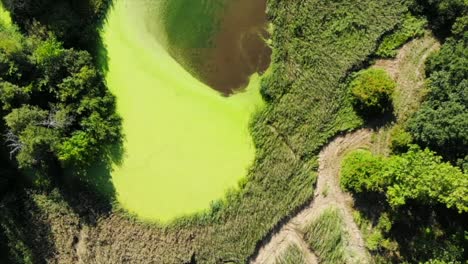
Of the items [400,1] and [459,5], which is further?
[400,1]

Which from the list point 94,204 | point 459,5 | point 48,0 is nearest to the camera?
point 459,5

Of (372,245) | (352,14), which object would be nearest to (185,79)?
(352,14)

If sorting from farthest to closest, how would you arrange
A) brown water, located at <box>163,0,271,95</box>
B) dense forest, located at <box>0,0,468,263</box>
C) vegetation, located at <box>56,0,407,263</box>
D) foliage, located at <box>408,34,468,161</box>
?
brown water, located at <box>163,0,271,95</box>, vegetation, located at <box>56,0,407,263</box>, dense forest, located at <box>0,0,468,263</box>, foliage, located at <box>408,34,468,161</box>

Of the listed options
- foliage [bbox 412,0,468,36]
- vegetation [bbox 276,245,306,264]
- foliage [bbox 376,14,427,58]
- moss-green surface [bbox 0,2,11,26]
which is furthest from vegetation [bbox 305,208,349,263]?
moss-green surface [bbox 0,2,11,26]

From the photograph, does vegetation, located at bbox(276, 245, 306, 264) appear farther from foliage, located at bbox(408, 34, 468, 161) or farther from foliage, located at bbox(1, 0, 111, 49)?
foliage, located at bbox(1, 0, 111, 49)

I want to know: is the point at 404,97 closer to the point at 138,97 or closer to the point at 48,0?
the point at 138,97

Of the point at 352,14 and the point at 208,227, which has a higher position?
the point at 352,14

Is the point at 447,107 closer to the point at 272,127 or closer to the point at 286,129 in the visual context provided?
the point at 286,129

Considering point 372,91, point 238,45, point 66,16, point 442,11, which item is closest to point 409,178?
point 372,91
